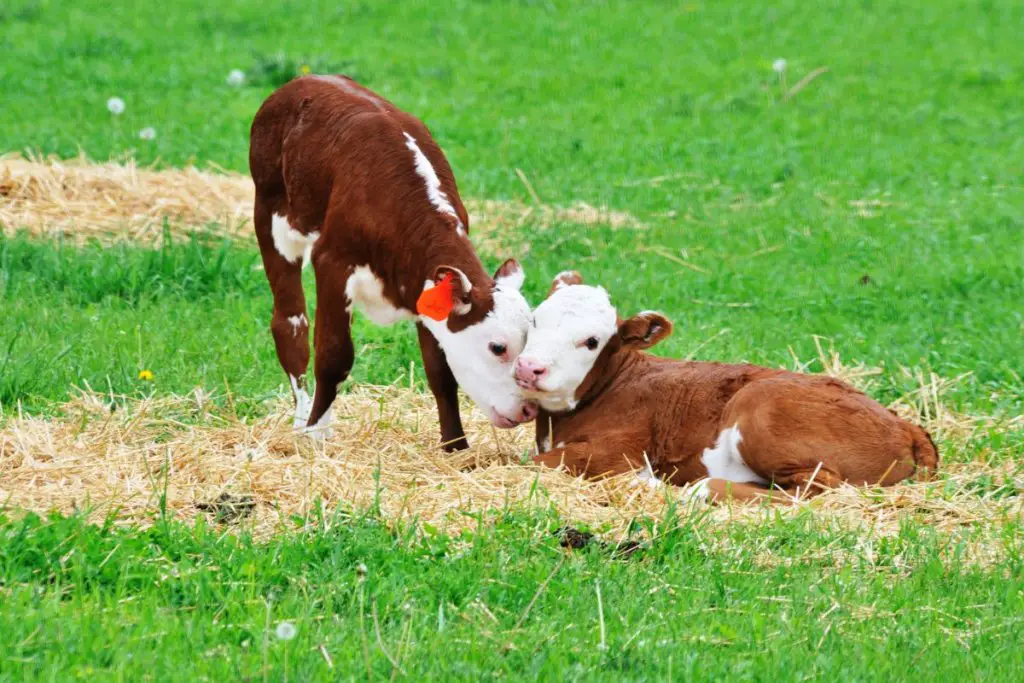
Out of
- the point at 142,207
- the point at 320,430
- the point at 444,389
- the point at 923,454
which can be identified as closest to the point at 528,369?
the point at 444,389

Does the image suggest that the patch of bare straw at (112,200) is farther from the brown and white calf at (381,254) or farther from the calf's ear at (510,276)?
the calf's ear at (510,276)

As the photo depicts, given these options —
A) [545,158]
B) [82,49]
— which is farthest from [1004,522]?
[82,49]

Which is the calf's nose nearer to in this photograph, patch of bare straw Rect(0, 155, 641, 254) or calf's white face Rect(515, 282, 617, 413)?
calf's white face Rect(515, 282, 617, 413)

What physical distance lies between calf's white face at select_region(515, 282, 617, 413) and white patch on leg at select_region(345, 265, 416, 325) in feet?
2.17

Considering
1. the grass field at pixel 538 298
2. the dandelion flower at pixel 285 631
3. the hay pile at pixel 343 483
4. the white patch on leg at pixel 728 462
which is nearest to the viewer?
the dandelion flower at pixel 285 631

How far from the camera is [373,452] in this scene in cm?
685

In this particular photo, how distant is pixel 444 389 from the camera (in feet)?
22.9

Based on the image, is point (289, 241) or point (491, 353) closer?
point (491, 353)

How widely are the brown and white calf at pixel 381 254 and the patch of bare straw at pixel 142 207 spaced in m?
3.42

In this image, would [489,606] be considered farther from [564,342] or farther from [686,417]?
[686,417]

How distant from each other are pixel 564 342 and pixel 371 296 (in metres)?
0.96

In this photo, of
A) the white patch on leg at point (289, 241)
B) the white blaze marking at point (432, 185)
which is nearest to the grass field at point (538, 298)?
the white patch on leg at point (289, 241)

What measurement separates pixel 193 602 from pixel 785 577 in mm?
2033

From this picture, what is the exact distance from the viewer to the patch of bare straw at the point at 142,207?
425 inches
